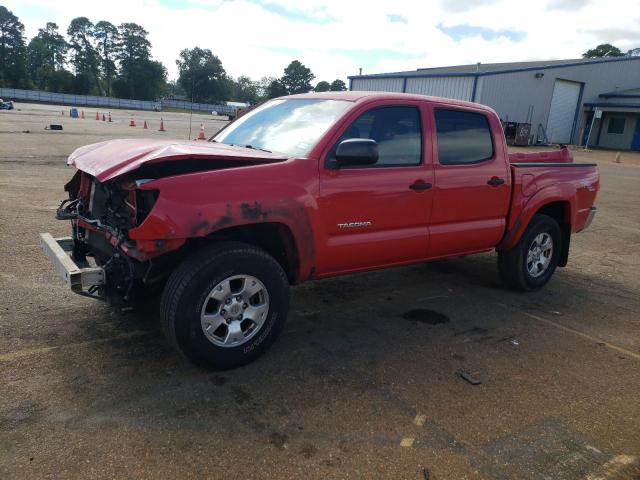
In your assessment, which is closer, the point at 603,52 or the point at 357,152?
the point at 357,152

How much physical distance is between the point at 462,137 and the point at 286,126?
1.71 m

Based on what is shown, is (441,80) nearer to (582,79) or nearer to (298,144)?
(582,79)

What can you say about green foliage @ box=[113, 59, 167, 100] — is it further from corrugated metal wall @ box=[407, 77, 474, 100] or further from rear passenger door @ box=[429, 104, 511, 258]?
rear passenger door @ box=[429, 104, 511, 258]

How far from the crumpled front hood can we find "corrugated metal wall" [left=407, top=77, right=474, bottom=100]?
97.8 ft

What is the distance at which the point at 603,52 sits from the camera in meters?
77.8

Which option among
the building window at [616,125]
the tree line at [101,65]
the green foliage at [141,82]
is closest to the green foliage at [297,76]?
the tree line at [101,65]

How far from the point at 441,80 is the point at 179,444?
111 ft

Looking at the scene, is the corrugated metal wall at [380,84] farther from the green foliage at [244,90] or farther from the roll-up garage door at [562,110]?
the green foliage at [244,90]

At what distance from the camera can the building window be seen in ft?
128

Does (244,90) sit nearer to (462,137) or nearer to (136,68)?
(136,68)

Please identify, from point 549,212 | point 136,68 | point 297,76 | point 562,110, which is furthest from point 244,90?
point 549,212

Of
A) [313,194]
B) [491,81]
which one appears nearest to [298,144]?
[313,194]

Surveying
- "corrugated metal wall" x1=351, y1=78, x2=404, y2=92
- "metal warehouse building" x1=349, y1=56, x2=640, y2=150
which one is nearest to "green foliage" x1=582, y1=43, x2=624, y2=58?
"metal warehouse building" x1=349, y1=56, x2=640, y2=150

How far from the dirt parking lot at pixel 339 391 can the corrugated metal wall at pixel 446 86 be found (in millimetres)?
28799
